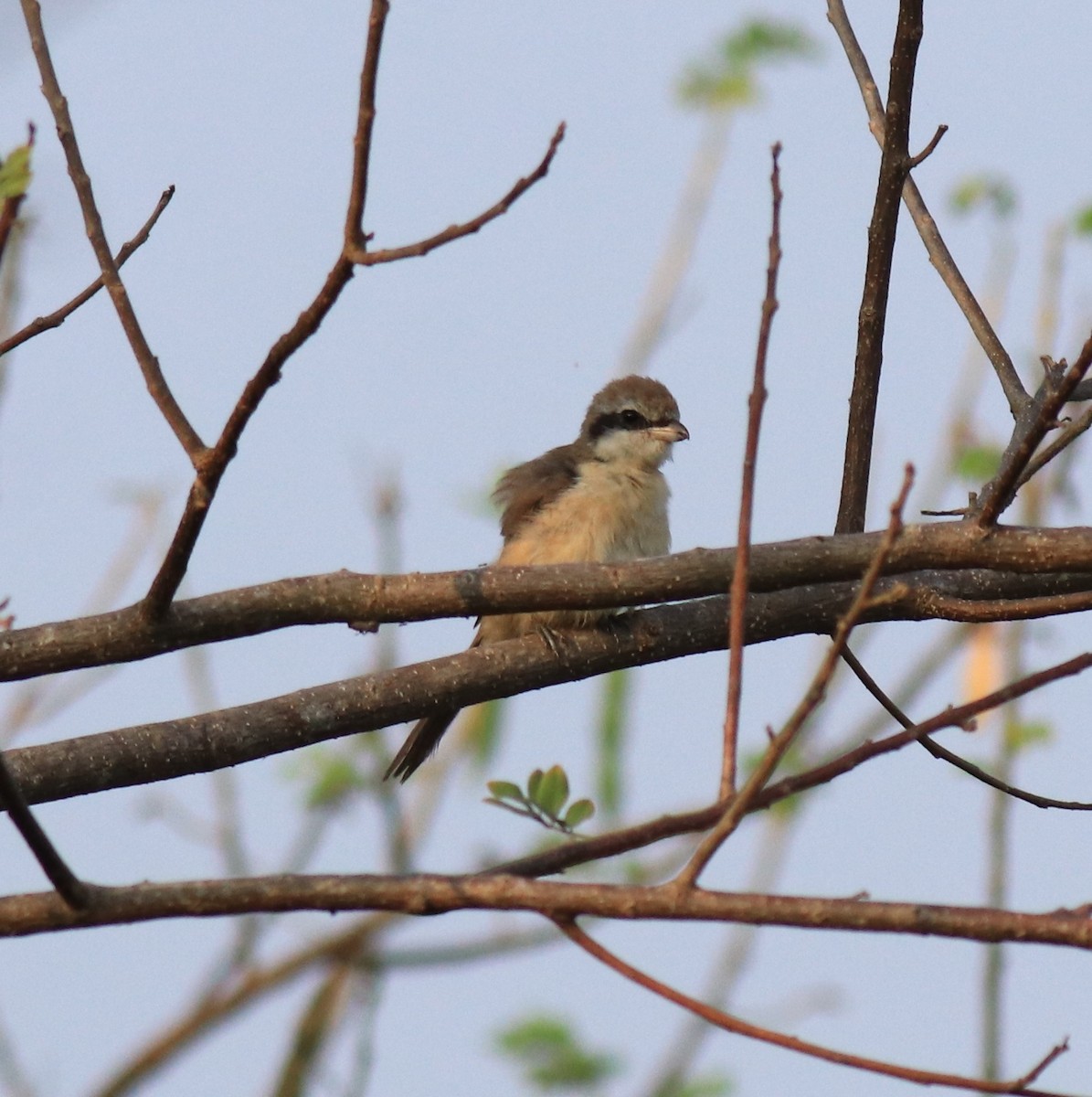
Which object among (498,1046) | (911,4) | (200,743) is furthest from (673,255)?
(200,743)

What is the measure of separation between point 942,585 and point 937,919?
1.89 metres

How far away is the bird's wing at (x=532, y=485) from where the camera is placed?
6082 mm

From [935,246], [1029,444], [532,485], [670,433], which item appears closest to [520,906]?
[1029,444]

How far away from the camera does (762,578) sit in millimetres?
3045

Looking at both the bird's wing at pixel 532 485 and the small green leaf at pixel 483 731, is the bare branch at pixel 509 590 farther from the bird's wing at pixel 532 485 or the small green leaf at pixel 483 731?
the small green leaf at pixel 483 731

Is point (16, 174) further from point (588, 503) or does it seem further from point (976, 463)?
point (976, 463)

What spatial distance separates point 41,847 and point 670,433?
4534 millimetres

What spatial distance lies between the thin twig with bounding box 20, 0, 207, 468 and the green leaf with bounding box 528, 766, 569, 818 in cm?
84

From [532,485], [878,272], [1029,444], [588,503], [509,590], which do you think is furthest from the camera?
[532,485]

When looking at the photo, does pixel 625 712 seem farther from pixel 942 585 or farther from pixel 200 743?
pixel 200 743

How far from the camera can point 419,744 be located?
559cm

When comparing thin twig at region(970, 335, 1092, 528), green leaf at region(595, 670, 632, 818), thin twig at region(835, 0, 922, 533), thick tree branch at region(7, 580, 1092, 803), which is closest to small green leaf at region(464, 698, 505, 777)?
green leaf at region(595, 670, 632, 818)

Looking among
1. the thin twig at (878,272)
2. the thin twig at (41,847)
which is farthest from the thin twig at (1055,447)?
the thin twig at (41,847)

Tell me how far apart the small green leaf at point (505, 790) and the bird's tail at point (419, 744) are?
113 inches
